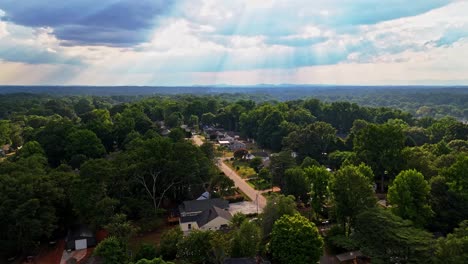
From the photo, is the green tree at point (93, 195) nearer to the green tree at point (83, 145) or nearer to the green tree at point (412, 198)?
the green tree at point (83, 145)

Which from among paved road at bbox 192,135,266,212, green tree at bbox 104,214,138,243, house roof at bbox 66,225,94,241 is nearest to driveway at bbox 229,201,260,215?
paved road at bbox 192,135,266,212

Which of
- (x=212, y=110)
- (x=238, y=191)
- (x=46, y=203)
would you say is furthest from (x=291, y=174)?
(x=212, y=110)

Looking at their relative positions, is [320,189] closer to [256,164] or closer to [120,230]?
[120,230]

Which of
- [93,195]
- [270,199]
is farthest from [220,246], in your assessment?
[93,195]

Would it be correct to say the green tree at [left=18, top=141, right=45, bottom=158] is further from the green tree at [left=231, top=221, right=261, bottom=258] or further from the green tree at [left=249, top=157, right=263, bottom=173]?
the green tree at [left=231, top=221, right=261, bottom=258]

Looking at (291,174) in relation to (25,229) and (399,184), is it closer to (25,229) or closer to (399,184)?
(399,184)
